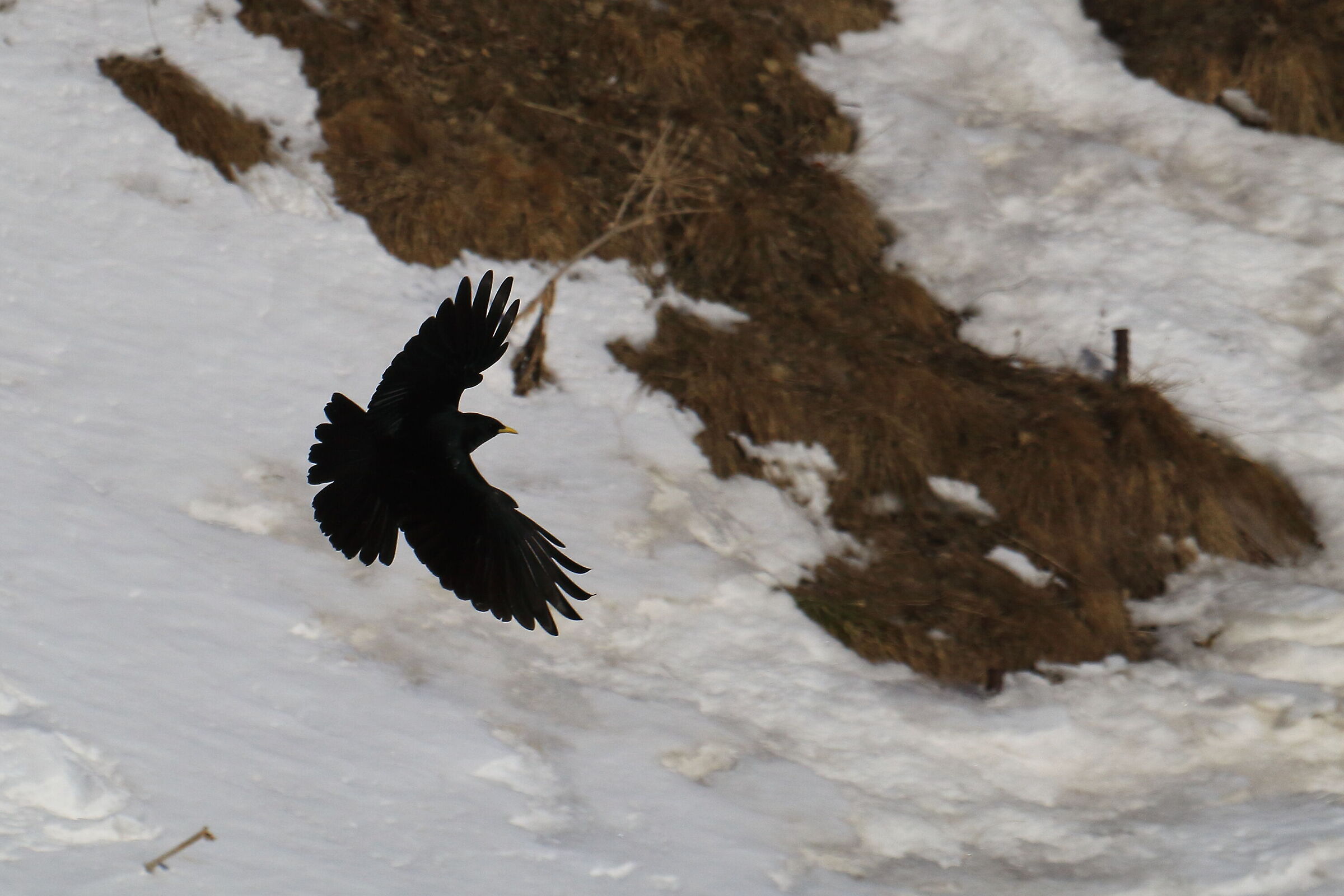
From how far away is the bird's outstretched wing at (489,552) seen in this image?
3.16 metres

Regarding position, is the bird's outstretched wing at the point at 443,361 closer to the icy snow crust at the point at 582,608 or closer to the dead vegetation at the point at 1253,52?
the icy snow crust at the point at 582,608

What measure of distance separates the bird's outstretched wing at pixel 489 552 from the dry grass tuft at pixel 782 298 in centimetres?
253

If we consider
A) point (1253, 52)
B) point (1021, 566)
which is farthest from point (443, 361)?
point (1253, 52)

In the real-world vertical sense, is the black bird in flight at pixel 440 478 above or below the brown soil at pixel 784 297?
above

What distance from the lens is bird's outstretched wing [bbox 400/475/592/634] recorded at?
3.16m

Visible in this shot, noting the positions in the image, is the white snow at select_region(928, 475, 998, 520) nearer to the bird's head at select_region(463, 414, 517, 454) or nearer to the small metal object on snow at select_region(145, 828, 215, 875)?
the bird's head at select_region(463, 414, 517, 454)

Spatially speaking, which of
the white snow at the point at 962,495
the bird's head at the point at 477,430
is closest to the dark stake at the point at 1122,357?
the white snow at the point at 962,495

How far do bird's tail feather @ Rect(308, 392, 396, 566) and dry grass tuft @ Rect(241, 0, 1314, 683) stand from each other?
8.31 feet

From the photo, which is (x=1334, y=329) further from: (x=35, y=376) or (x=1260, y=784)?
(x=35, y=376)

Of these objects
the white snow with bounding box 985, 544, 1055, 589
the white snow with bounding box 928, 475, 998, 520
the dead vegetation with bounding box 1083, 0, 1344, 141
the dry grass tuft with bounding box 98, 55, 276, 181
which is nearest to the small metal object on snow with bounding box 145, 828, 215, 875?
the white snow with bounding box 985, 544, 1055, 589

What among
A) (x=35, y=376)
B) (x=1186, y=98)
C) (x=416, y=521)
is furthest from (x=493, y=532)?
(x=1186, y=98)

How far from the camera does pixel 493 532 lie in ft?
10.6

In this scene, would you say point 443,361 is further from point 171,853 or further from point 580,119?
point 580,119

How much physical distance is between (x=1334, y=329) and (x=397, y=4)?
18.5ft
